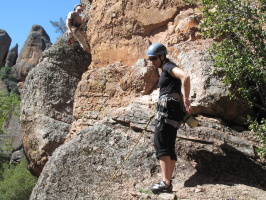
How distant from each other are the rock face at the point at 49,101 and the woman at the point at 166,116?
5031 mm

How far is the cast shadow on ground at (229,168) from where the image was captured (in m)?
5.36

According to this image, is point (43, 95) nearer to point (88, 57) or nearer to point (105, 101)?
point (88, 57)

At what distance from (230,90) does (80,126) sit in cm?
317

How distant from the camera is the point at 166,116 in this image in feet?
15.9

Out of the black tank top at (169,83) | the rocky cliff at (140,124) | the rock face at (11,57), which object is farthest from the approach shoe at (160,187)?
the rock face at (11,57)

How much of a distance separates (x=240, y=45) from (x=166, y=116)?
229 centimetres

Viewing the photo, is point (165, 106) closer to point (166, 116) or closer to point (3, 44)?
point (166, 116)

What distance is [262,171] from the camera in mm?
5543

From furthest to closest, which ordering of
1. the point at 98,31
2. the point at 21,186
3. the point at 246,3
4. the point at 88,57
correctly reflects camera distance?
the point at 21,186 < the point at 88,57 < the point at 98,31 < the point at 246,3

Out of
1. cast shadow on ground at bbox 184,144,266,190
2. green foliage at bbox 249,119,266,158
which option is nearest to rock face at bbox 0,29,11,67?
cast shadow on ground at bbox 184,144,266,190

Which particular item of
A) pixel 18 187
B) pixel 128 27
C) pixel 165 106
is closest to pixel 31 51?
pixel 18 187

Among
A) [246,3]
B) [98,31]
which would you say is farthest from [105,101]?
[246,3]

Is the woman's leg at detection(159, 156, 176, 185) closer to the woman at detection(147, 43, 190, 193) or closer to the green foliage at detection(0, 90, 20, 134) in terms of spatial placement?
the woman at detection(147, 43, 190, 193)

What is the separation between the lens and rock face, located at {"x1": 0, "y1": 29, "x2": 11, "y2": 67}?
3538 centimetres
